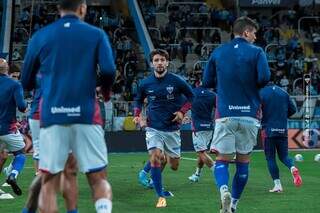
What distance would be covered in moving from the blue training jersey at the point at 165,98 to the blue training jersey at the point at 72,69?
5.80 m

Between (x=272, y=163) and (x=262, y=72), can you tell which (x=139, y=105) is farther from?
(x=262, y=72)

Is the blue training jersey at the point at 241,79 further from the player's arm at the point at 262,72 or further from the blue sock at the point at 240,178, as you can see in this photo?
the blue sock at the point at 240,178

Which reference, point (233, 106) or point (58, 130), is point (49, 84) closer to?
point (58, 130)

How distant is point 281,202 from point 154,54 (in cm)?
309

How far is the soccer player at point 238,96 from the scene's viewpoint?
33.3 feet

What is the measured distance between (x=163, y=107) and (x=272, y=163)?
277cm

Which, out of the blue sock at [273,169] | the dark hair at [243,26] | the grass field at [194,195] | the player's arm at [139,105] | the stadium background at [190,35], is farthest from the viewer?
the stadium background at [190,35]

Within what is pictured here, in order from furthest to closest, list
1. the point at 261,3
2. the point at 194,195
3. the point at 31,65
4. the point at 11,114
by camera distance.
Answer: the point at 261,3 < the point at 194,195 < the point at 11,114 < the point at 31,65

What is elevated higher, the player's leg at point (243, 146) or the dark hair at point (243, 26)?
the dark hair at point (243, 26)

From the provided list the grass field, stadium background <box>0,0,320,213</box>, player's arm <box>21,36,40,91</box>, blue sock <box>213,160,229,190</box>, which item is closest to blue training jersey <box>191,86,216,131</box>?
the grass field

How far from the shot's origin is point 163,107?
13234mm

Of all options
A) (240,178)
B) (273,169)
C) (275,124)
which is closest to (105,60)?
(240,178)

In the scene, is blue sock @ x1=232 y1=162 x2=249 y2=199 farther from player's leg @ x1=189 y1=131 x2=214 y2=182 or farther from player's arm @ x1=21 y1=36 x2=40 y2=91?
player's leg @ x1=189 y1=131 x2=214 y2=182

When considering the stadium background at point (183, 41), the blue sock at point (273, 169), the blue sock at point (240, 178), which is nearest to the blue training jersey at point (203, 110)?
the blue sock at point (273, 169)
